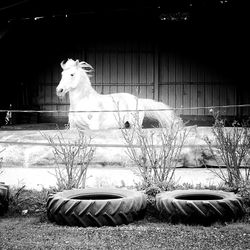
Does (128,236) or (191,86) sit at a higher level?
(191,86)

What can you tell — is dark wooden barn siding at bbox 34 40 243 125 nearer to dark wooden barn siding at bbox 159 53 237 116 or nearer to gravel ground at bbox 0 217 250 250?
dark wooden barn siding at bbox 159 53 237 116

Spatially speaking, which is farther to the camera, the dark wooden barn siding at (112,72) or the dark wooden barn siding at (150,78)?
the dark wooden barn siding at (112,72)

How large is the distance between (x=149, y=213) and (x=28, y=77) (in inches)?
394

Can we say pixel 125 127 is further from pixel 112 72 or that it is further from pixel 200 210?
pixel 200 210

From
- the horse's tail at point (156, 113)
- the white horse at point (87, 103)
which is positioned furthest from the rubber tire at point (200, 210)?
the horse's tail at point (156, 113)

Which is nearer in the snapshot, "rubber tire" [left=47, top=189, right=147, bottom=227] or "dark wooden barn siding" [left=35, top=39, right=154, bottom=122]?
"rubber tire" [left=47, top=189, right=147, bottom=227]

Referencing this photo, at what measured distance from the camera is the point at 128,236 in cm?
355

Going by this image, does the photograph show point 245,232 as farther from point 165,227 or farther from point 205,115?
point 205,115

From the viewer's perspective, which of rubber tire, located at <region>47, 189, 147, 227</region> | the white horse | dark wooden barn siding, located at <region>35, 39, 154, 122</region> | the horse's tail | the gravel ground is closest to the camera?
the gravel ground

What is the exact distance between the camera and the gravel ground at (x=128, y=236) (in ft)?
10.8

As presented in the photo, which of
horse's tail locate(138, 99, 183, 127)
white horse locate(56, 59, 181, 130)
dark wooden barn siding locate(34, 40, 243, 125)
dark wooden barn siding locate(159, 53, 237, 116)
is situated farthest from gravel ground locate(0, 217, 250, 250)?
dark wooden barn siding locate(159, 53, 237, 116)

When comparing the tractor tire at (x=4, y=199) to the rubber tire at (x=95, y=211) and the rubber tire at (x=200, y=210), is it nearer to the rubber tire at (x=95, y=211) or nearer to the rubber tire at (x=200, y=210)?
the rubber tire at (x=95, y=211)

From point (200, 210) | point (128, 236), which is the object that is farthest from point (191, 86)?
point (128, 236)

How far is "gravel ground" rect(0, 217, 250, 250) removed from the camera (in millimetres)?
3291
